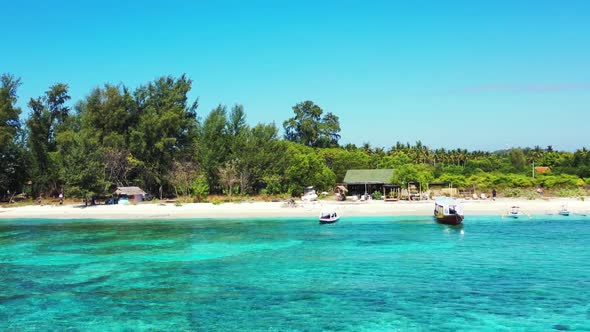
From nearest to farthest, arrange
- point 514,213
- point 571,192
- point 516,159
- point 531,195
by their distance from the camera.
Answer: point 514,213 < point 531,195 < point 571,192 < point 516,159

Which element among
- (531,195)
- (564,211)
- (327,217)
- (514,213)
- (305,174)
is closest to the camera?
(327,217)

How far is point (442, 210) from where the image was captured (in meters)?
41.5

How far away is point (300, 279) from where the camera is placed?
2258 centimetres

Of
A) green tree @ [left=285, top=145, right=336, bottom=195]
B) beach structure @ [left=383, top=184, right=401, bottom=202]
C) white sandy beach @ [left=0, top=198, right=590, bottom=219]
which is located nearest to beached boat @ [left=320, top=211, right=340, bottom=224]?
white sandy beach @ [left=0, top=198, right=590, bottom=219]

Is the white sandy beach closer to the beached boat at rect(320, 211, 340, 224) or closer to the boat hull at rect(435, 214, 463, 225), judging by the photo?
the beached boat at rect(320, 211, 340, 224)

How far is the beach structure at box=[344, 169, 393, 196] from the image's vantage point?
60594mm

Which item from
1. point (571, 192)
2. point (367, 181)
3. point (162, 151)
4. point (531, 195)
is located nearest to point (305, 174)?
point (367, 181)

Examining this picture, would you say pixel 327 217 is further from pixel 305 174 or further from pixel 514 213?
pixel 305 174

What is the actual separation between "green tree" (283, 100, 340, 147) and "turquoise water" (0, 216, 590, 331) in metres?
63.1

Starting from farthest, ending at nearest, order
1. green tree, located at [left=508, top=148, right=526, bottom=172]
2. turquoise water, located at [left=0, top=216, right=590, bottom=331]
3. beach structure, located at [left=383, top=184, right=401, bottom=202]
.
→ green tree, located at [left=508, top=148, right=526, bottom=172], beach structure, located at [left=383, top=184, right=401, bottom=202], turquoise water, located at [left=0, top=216, right=590, bottom=331]

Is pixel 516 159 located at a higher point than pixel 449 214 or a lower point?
higher

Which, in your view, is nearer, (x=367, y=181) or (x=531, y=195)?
(x=531, y=195)

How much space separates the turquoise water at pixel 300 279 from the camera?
16797 mm

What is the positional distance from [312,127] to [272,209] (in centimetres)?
5185
